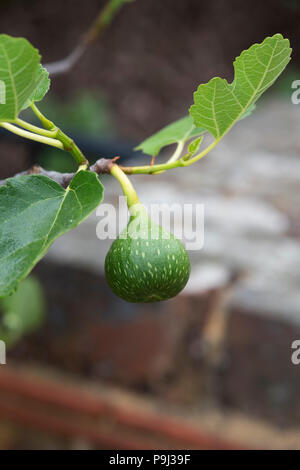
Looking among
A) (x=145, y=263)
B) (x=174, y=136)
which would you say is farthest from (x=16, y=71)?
(x=174, y=136)

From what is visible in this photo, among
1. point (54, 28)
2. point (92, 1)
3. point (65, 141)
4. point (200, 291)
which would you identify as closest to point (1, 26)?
point (54, 28)

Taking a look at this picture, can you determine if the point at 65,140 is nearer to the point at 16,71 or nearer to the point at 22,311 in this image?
the point at 16,71

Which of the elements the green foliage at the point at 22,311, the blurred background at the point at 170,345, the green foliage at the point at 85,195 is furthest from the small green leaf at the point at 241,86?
the green foliage at the point at 22,311

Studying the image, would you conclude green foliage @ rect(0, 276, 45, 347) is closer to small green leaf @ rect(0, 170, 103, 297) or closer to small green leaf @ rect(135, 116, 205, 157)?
small green leaf @ rect(135, 116, 205, 157)

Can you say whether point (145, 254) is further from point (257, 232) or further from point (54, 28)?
point (54, 28)

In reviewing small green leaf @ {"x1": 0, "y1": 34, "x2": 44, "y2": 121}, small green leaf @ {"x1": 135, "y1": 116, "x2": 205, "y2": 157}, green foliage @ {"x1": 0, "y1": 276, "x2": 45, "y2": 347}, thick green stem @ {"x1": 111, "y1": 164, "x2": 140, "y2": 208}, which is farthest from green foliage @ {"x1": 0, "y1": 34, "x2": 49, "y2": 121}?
green foliage @ {"x1": 0, "y1": 276, "x2": 45, "y2": 347}

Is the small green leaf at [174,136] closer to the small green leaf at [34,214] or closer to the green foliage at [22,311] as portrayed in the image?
the small green leaf at [34,214]
